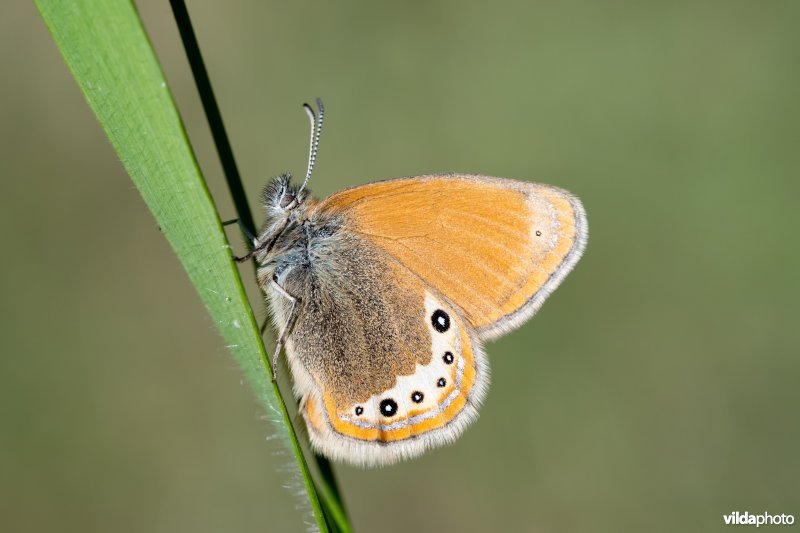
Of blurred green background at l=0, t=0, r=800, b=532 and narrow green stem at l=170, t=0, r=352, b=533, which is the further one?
blurred green background at l=0, t=0, r=800, b=532

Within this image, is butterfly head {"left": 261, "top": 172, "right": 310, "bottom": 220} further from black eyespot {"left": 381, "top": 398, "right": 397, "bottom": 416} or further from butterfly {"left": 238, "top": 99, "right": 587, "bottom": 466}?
black eyespot {"left": 381, "top": 398, "right": 397, "bottom": 416}

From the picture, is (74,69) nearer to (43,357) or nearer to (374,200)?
(374,200)

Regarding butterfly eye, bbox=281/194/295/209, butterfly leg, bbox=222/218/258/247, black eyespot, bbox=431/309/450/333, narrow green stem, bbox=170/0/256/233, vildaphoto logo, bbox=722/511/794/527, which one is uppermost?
narrow green stem, bbox=170/0/256/233

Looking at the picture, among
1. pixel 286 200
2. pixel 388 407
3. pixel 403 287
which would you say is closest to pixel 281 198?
pixel 286 200

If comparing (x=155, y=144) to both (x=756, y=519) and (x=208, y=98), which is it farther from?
(x=756, y=519)

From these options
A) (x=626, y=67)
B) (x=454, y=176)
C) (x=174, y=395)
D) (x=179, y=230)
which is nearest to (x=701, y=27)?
(x=626, y=67)

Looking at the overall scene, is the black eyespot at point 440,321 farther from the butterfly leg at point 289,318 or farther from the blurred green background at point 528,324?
the blurred green background at point 528,324

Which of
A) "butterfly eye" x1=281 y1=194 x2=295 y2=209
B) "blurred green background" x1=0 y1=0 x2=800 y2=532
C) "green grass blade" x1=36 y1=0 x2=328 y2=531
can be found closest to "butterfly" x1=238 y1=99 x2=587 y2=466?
"butterfly eye" x1=281 y1=194 x2=295 y2=209
